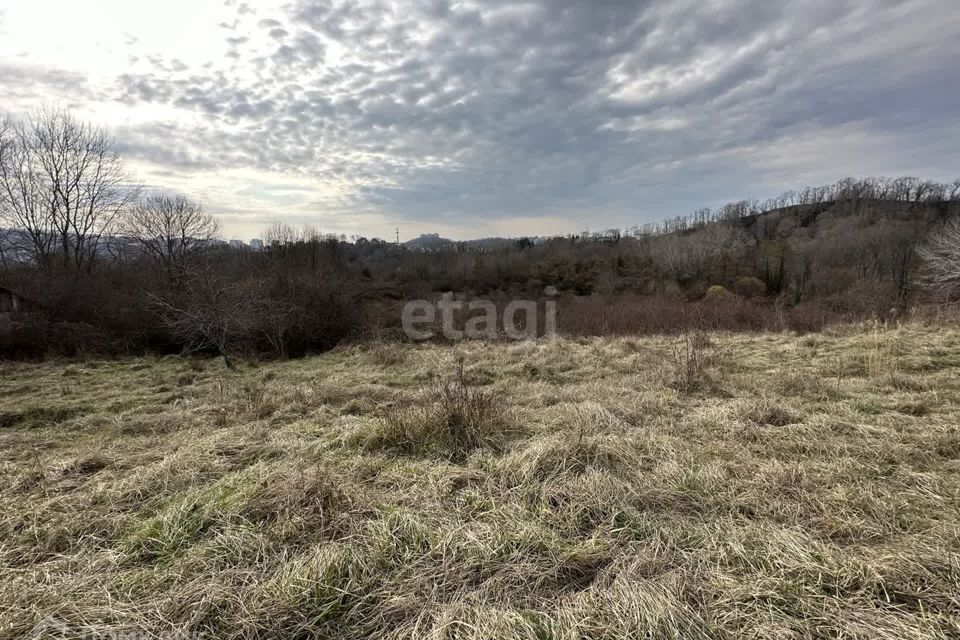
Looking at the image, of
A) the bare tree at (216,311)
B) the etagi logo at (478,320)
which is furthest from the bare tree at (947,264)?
the bare tree at (216,311)

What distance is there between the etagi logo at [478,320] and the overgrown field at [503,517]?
8.67 m

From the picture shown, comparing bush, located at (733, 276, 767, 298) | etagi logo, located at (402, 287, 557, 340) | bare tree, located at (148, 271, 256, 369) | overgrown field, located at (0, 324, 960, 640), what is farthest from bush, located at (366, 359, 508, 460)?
bush, located at (733, 276, 767, 298)

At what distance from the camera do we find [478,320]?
17.8 m

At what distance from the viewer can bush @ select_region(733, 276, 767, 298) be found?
32000mm

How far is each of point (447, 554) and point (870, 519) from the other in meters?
2.54

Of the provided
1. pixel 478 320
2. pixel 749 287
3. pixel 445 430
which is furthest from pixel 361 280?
pixel 749 287

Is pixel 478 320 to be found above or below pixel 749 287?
below

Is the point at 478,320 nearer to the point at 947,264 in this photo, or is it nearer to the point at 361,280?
the point at 361,280

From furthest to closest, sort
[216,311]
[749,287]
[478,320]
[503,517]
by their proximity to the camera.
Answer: [749,287] → [478,320] → [216,311] → [503,517]

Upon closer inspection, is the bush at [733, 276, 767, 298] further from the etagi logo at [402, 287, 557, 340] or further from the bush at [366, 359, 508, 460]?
the bush at [366, 359, 508, 460]

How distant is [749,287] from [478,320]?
1017 inches

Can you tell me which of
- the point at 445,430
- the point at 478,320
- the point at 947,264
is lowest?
the point at 478,320

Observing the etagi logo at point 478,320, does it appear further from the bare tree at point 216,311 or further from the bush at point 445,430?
the bush at point 445,430

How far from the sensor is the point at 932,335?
28.1 feet
